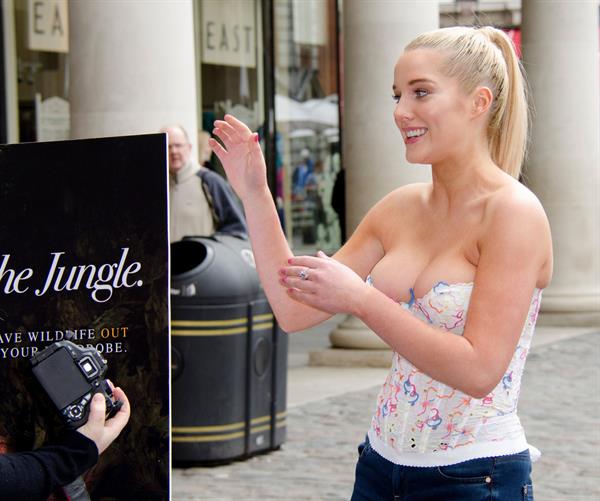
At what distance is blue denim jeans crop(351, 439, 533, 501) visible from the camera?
A: 2688 millimetres

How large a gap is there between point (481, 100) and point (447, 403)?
63 centimetres

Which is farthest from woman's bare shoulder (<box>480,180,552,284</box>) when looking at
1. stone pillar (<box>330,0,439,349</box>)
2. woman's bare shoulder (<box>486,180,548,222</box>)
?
stone pillar (<box>330,0,439,349</box>)

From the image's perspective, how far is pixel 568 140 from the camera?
→ 532 inches

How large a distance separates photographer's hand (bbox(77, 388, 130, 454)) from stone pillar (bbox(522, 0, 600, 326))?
10950 mm

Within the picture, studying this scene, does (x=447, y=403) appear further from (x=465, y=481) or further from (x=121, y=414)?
(x=121, y=414)

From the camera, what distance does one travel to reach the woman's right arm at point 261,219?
298cm

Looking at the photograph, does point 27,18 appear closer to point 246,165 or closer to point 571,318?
point 571,318

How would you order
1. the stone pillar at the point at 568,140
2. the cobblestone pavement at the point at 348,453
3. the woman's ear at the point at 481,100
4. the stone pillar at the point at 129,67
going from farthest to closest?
the stone pillar at the point at 568,140, the stone pillar at the point at 129,67, the cobblestone pavement at the point at 348,453, the woman's ear at the point at 481,100

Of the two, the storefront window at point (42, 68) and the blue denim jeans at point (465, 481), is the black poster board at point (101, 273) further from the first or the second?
the storefront window at point (42, 68)

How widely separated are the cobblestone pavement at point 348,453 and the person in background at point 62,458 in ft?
12.1

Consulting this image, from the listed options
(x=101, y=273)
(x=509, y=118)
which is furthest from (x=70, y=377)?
(x=509, y=118)

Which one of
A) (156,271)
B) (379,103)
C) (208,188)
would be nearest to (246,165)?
(156,271)

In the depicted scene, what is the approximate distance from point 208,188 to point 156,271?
5.66m

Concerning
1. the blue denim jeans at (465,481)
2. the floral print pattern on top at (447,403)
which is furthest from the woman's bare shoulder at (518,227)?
the blue denim jeans at (465,481)
